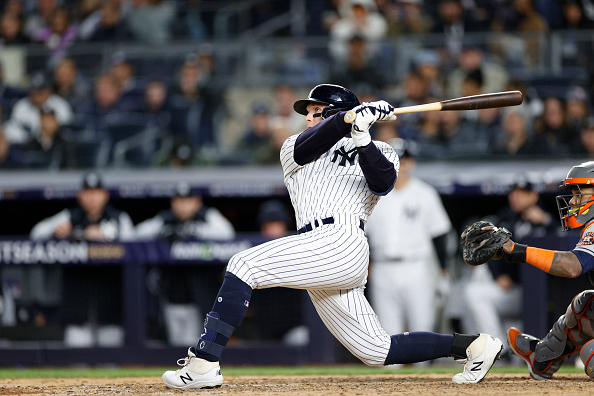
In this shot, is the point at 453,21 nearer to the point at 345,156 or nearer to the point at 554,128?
the point at 554,128

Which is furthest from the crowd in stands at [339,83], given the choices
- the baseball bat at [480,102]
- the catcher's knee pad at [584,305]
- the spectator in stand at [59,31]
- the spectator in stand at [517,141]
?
the baseball bat at [480,102]

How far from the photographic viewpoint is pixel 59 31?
9273 millimetres

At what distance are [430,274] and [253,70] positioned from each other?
272cm

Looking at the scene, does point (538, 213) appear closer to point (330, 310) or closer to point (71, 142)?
point (330, 310)

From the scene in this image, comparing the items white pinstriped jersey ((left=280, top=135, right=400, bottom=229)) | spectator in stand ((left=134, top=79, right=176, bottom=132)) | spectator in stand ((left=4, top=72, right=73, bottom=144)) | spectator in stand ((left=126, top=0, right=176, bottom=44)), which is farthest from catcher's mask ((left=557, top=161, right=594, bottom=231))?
spectator in stand ((left=126, top=0, right=176, bottom=44))

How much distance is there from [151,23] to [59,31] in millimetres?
1185

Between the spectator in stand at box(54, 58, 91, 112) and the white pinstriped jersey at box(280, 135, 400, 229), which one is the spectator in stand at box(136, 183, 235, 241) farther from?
the white pinstriped jersey at box(280, 135, 400, 229)

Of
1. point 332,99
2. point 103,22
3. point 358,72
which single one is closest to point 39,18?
point 103,22

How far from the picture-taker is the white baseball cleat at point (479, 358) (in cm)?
374

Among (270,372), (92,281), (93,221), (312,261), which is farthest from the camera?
(93,221)

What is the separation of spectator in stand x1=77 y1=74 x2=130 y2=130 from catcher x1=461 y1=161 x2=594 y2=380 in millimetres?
4979

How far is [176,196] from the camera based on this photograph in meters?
6.57

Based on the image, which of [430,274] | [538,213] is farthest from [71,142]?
[538,213]

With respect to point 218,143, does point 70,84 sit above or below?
above
